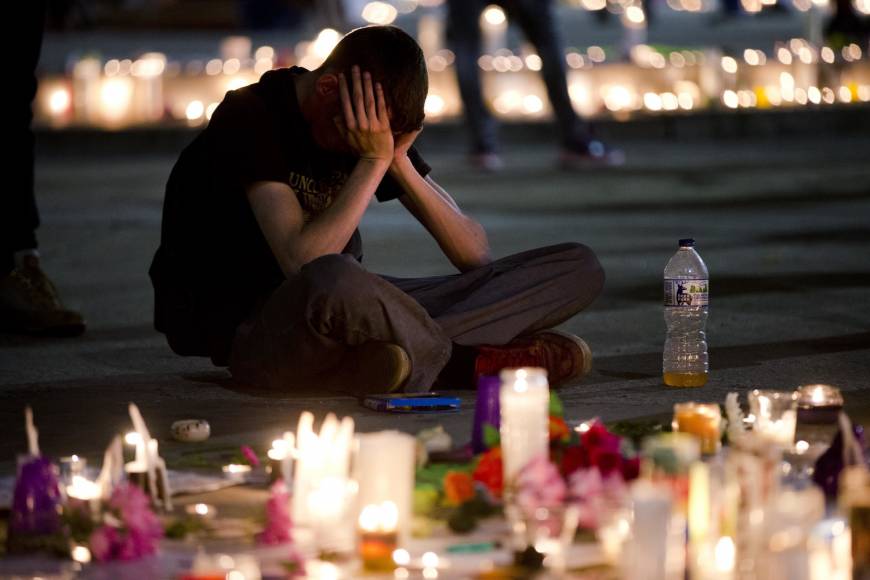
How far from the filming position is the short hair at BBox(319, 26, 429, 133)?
16.5ft

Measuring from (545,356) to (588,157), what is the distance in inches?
390

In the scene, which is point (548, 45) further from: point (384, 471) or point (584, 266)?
point (384, 471)

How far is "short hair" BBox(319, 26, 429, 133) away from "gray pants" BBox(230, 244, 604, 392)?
49 centimetres

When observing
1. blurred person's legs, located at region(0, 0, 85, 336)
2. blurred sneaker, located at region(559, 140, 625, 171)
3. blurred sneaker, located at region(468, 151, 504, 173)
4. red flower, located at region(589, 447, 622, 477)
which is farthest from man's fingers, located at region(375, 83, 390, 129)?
blurred sneaker, located at region(468, 151, 504, 173)

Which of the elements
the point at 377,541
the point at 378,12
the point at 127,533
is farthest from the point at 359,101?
the point at 378,12

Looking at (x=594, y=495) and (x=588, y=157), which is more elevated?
(x=588, y=157)

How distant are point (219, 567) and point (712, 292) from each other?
17.3 feet

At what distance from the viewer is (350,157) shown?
5.41 meters

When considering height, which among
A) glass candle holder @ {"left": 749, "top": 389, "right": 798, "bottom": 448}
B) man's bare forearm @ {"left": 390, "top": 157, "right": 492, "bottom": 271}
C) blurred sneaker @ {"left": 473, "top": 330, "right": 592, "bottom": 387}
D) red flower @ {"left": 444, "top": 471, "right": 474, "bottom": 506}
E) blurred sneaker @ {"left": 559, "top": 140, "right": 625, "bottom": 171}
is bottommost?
red flower @ {"left": 444, "top": 471, "right": 474, "bottom": 506}

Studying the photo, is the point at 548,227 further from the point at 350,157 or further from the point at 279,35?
the point at 279,35

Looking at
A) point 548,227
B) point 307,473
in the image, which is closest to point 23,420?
point 307,473

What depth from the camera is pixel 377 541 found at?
3277 millimetres

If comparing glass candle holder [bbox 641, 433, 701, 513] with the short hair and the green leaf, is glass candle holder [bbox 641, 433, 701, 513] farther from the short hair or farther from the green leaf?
the short hair

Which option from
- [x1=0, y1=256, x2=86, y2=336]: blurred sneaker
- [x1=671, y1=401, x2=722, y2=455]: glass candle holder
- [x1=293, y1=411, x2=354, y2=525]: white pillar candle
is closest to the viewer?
[x1=293, y1=411, x2=354, y2=525]: white pillar candle
